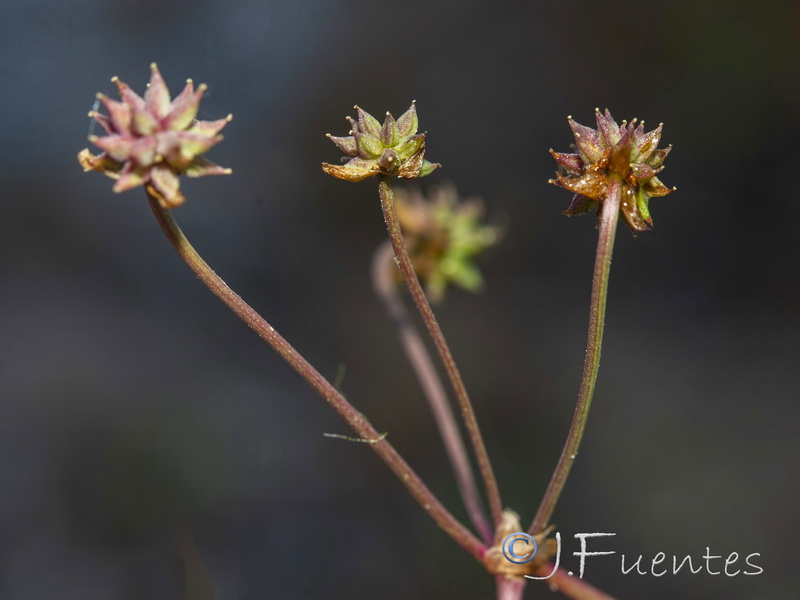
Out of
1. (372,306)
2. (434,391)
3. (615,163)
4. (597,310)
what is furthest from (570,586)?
(372,306)

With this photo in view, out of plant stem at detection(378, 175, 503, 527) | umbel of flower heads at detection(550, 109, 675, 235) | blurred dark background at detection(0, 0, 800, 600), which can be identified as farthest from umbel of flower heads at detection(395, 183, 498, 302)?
blurred dark background at detection(0, 0, 800, 600)

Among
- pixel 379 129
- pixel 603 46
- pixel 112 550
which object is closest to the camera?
pixel 379 129

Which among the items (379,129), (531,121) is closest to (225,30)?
(531,121)

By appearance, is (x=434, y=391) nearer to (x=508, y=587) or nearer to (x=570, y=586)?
(x=508, y=587)

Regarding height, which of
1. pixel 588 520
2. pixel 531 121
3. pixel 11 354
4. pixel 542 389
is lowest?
pixel 11 354

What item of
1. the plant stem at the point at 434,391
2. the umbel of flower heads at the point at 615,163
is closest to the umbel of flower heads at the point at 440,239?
the plant stem at the point at 434,391

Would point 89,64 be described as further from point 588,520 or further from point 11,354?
point 588,520

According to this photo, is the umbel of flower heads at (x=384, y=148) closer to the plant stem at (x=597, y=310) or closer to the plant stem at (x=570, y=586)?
the plant stem at (x=597, y=310)

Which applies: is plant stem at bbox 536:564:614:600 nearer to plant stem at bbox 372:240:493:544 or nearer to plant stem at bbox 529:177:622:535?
plant stem at bbox 372:240:493:544
